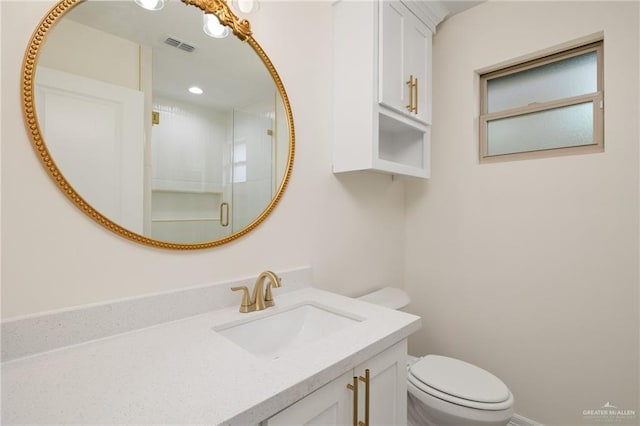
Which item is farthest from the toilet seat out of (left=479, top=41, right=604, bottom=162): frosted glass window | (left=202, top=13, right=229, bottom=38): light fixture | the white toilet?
(left=202, top=13, right=229, bottom=38): light fixture

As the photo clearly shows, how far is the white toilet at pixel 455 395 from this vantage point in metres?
1.16

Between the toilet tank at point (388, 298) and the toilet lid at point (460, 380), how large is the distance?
309 mm

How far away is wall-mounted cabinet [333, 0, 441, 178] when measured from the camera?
4.55 ft

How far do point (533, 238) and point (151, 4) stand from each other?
81.3 inches

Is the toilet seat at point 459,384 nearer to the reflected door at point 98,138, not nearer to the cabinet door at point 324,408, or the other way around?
the cabinet door at point 324,408

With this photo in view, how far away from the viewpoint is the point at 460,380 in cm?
131

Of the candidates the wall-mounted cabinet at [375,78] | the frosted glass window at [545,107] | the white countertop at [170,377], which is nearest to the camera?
the white countertop at [170,377]

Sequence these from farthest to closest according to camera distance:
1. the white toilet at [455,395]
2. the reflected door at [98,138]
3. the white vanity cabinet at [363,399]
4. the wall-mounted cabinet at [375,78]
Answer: the wall-mounted cabinet at [375,78] < the white toilet at [455,395] < the reflected door at [98,138] < the white vanity cabinet at [363,399]

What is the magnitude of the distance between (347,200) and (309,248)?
391 millimetres

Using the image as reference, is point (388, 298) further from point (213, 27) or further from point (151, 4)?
point (151, 4)

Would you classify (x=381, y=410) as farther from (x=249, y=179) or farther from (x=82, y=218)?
(x=82, y=218)

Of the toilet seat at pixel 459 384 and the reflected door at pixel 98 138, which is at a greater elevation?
the reflected door at pixel 98 138

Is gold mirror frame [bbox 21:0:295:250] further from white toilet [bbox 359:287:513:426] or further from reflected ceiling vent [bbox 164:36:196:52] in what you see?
white toilet [bbox 359:287:513:426]

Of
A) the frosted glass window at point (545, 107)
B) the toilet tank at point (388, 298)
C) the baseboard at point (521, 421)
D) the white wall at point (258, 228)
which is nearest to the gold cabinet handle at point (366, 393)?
the white wall at point (258, 228)
